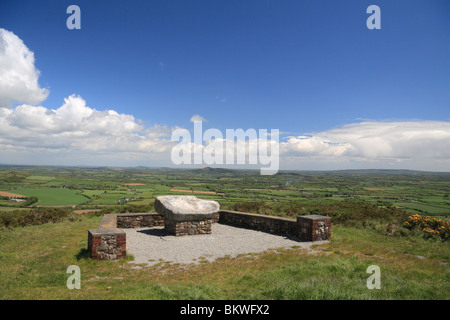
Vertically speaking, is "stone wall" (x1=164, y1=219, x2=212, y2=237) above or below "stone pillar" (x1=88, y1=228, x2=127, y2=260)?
below

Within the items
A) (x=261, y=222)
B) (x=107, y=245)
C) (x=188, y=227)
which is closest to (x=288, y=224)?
(x=261, y=222)

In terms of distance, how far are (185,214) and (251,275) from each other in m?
5.45

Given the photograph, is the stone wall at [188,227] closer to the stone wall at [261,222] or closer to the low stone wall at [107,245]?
the stone wall at [261,222]

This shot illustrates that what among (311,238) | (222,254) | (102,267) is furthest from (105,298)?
(311,238)

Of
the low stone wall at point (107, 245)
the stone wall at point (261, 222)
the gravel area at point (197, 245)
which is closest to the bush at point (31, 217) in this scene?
the gravel area at point (197, 245)

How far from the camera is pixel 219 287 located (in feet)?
17.0

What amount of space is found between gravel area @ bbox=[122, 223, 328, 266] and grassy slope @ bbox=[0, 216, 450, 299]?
0.66 metres

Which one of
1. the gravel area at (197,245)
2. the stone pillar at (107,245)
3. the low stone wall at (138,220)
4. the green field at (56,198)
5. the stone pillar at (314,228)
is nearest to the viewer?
the stone pillar at (107,245)

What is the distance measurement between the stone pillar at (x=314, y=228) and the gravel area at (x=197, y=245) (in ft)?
1.12

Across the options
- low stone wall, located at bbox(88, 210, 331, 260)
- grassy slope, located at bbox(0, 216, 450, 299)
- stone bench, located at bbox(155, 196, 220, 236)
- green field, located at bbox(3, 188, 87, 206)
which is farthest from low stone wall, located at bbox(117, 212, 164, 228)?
green field, located at bbox(3, 188, 87, 206)

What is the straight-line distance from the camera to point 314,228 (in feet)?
31.6

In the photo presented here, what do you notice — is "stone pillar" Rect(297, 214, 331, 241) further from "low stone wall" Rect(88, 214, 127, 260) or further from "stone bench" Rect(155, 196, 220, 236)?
"low stone wall" Rect(88, 214, 127, 260)

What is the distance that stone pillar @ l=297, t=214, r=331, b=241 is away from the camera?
31.6ft

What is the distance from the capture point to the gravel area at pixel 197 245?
26.0ft
